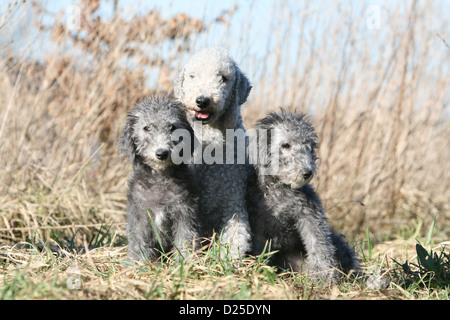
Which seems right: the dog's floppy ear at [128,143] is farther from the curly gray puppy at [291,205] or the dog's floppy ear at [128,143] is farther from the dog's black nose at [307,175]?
the dog's black nose at [307,175]

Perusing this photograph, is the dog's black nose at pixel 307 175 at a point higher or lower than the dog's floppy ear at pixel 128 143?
lower

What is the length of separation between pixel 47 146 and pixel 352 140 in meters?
4.06

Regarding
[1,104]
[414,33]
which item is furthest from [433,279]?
[1,104]

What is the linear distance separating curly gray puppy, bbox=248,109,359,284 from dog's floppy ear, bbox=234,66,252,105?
402 mm

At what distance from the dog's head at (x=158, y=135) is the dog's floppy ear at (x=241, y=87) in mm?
624

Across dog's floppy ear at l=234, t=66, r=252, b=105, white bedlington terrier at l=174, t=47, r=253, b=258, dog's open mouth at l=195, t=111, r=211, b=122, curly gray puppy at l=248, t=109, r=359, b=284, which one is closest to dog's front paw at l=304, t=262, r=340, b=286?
curly gray puppy at l=248, t=109, r=359, b=284

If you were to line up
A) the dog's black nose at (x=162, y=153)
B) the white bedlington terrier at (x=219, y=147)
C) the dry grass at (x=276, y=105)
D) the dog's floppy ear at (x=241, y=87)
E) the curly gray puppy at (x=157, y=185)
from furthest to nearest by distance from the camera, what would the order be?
the dry grass at (x=276, y=105), the dog's floppy ear at (x=241, y=87), the white bedlington terrier at (x=219, y=147), the curly gray puppy at (x=157, y=185), the dog's black nose at (x=162, y=153)

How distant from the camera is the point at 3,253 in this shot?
154 inches

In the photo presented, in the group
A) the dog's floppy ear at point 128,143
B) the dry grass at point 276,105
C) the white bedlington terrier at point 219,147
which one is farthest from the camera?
the dry grass at point 276,105

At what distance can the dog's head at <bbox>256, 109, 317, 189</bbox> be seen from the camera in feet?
11.7

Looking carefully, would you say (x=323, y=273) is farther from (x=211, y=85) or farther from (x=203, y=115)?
(x=211, y=85)

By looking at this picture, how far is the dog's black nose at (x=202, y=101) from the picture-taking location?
148 inches

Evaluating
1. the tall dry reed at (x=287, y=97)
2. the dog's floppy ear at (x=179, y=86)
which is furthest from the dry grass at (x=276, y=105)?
the dog's floppy ear at (x=179, y=86)

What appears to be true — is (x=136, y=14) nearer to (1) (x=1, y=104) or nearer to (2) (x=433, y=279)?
(1) (x=1, y=104)
